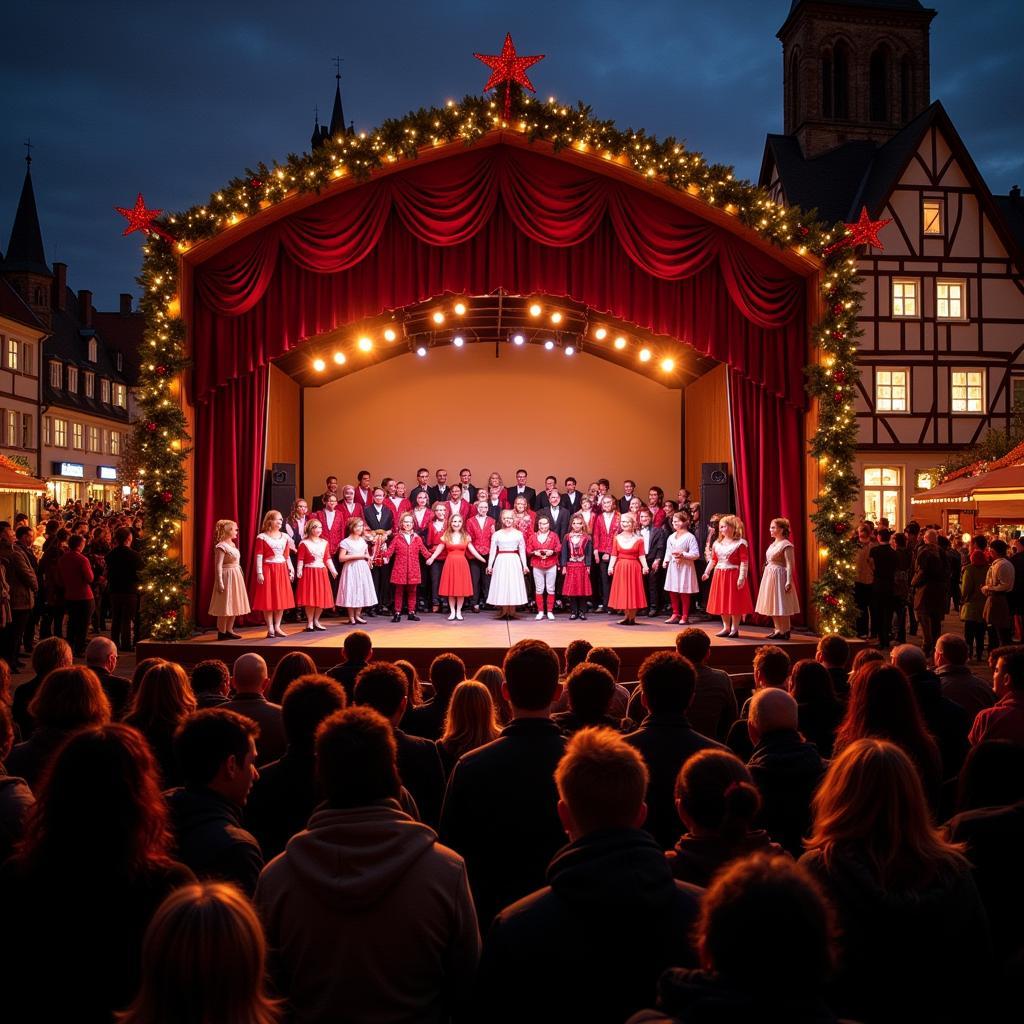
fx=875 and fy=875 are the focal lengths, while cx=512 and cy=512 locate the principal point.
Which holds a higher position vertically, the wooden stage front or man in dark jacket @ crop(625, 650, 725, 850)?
man in dark jacket @ crop(625, 650, 725, 850)

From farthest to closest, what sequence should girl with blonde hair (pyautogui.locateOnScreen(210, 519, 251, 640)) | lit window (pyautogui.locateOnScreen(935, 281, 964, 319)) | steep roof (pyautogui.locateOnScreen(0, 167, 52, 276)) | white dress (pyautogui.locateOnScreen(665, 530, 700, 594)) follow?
1. steep roof (pyautogui.locateOnScreen(0, 167, 52, 276))
2. lit window (pyautogui.locateOnScreen(935, 281, 964, 319))
3. white dress (pyautogui.locateOnScreen(665, 530, 700, 594))
4. girl with blonde hair (pyautogui.locateOnScreen(210, 519, 251, 640))

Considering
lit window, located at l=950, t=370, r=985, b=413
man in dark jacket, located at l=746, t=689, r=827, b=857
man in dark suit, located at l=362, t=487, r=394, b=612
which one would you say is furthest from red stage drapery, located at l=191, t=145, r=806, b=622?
lit window, located at l=950, t=370, r=985, b=413

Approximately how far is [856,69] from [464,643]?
30.7 m

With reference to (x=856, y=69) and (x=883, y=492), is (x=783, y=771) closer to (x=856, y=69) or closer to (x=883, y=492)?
(x=883, y=492)

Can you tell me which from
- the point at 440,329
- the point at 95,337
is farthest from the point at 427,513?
the point at 95,337

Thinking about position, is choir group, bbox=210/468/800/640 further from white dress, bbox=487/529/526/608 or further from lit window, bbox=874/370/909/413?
lit window, bbox=874/370/909/413

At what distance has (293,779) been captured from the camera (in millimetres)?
3053

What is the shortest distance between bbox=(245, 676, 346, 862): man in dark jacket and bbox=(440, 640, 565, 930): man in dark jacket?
0.53 m

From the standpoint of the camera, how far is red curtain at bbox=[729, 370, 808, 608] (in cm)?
1149

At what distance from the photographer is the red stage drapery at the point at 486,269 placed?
1059cm

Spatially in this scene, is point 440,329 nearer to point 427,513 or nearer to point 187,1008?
point 427,513

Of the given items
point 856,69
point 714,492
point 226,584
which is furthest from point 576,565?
point 856,69

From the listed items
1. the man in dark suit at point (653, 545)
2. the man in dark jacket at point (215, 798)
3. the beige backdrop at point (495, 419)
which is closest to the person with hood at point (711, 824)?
the man in dark jacket at point (215, 798)

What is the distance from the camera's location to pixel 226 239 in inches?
417
